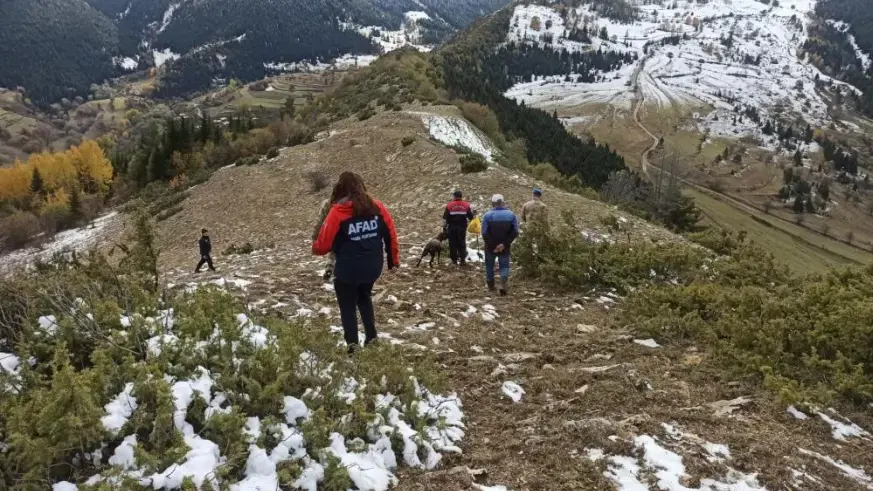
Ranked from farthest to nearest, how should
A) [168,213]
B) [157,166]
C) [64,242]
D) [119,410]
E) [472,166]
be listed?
[157,166]
[64,242]
[168,213]
[472,166]
[119,410]

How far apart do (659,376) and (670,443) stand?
1.97 meters

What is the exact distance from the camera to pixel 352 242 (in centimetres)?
655

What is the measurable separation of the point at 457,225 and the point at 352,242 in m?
7.74

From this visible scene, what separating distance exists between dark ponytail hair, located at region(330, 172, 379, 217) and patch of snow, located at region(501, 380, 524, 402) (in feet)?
8.45

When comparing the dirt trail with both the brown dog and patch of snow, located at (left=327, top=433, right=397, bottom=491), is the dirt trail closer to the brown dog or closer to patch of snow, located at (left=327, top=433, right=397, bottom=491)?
patch of snow, located at (left=327, top=433, right=397, bottom=491)

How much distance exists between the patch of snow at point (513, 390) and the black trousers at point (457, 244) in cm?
768

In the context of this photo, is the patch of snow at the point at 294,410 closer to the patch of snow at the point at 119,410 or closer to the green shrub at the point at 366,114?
the patch of snow at the point at 119,410

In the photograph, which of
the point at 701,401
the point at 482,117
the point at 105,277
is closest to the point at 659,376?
the point at 701,401

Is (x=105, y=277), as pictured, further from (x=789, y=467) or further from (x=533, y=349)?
(x=789, y=467)

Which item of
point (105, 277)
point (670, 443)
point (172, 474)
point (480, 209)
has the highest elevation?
point (105, 277)

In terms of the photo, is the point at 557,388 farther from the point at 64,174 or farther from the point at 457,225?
the point at 64,174

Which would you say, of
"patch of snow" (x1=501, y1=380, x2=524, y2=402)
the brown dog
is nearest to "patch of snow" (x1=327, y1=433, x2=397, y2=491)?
"patch of snow" (x1=501, y1=380, x2=524, y2=402)

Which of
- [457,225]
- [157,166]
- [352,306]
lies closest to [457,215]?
[457,225]

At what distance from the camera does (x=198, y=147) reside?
49625 millimetres
